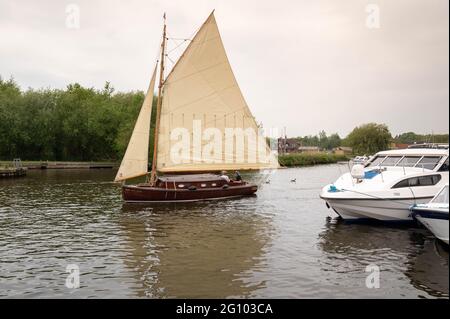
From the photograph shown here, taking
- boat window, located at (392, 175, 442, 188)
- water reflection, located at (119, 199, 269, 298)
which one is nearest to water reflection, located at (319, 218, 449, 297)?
boat window, located at (392, 175, 442, 188)

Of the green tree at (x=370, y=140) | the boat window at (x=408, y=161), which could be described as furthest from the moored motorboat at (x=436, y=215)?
the green tree at (x=370, y=140)

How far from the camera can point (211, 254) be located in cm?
1938

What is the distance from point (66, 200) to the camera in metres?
38.2

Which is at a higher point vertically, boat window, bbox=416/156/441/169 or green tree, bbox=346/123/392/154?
green tree, bbox=346/123/392/154

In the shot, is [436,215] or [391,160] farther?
[391,160]

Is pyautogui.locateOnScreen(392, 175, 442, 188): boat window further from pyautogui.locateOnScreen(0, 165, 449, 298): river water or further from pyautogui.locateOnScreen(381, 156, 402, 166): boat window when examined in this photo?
pyautogui.locateOnScreen(381, 156, 402, 166): boat window

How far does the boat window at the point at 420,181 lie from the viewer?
24562 millimetres

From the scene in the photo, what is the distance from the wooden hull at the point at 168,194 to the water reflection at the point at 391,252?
15.1 meters

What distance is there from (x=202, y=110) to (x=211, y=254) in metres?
20.5

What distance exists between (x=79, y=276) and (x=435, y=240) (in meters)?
17.2

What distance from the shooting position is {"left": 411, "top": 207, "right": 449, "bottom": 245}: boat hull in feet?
59.5

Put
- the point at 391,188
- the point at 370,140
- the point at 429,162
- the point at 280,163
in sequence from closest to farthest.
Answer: the point at 391,188 < the point at 429,162 < the point at 280,163 < the point at 370,140

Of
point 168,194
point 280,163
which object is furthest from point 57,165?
point 168,194

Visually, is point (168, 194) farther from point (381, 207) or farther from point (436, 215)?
point (436, 215)
